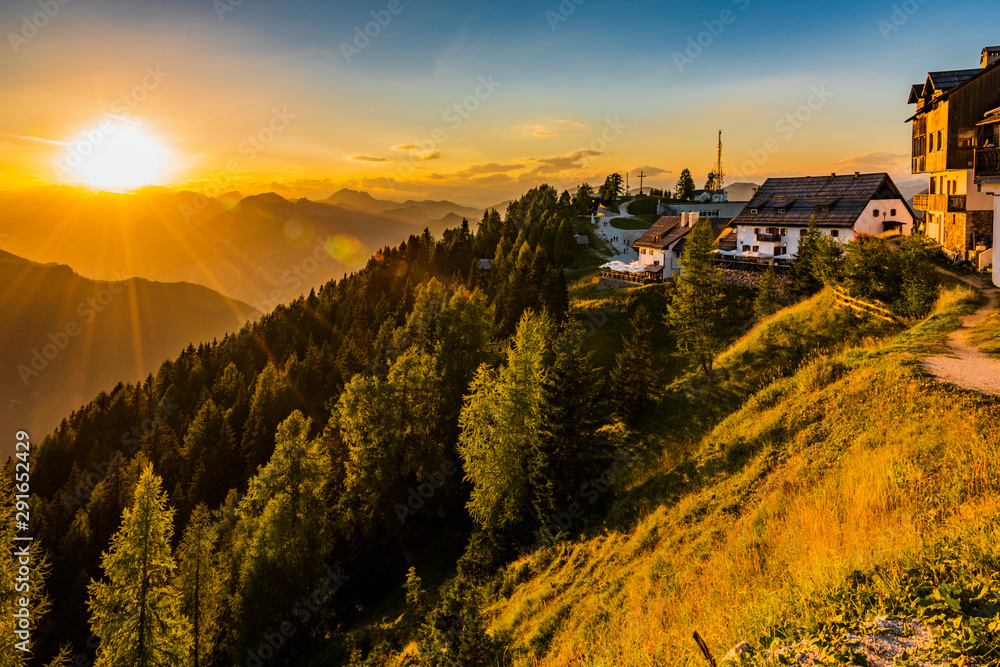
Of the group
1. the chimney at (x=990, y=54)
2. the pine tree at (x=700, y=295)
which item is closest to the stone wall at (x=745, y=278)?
the pine tree at (x=700, y=295)

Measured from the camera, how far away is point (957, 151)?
3581 cm

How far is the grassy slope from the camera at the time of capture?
8.41 m

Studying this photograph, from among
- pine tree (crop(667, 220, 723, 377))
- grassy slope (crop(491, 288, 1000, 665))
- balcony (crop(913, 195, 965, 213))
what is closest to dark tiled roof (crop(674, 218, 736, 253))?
balcony (crop(913, 195, 965, 213))

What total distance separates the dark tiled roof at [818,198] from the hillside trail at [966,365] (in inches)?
1131

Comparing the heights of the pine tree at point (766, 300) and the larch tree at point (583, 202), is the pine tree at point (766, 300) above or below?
below

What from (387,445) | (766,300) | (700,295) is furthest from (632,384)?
(387,445)

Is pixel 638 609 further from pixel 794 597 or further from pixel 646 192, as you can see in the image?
pixel 646 192

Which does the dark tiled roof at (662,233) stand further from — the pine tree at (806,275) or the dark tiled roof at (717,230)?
the pine tree at (806,275)

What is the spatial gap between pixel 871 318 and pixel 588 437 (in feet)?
57.4

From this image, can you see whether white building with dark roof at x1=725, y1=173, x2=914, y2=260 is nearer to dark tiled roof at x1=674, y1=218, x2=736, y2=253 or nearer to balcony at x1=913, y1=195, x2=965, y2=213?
dark tiled roof at x1=674, y1=218, x2=736, y2=253

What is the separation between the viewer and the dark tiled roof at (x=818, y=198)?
46719 mm

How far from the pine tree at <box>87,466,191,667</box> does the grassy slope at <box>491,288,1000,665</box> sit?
52.0ft

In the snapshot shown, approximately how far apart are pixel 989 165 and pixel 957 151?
6.08 metres

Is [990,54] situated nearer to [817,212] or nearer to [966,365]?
[817,212]
